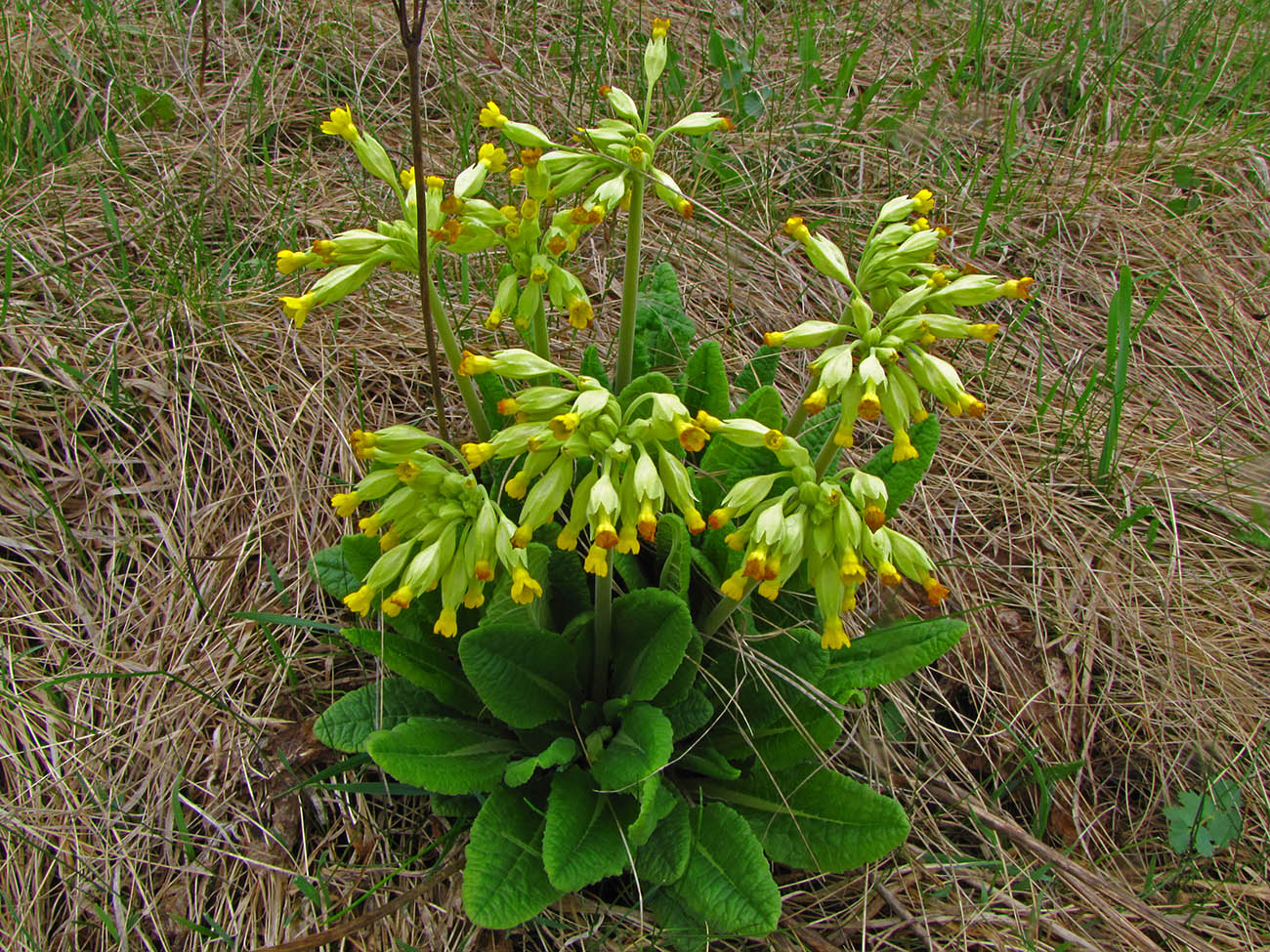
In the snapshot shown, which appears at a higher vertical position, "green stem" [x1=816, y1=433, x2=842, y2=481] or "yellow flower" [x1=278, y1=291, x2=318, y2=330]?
"yellow flower" [x1=278, y1=291, x2=318, y2=330]

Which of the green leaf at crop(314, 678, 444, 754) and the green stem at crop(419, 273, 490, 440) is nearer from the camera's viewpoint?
the green stem at crop(419, 273, 490, 440)

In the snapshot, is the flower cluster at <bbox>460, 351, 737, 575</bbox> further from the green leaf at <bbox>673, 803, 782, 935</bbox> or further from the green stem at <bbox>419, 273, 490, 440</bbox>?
the green leaf at <bbox>673, 803, 782, 935</bbox>

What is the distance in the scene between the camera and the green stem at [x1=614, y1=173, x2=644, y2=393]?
7.07 ft

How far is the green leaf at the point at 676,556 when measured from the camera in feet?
7.76

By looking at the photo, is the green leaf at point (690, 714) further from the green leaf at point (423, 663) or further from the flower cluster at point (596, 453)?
the flower cluster at point (596, 453)

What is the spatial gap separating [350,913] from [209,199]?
2615 mm

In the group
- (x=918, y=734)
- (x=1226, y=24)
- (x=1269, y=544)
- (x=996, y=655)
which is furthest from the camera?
(x=1226, y=24)

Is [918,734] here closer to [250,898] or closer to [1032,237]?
[250,898]

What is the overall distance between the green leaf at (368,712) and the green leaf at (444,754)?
0.09 meters

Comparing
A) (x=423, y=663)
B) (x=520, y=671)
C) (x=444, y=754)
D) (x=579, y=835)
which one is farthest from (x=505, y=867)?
(x=423, y=663)

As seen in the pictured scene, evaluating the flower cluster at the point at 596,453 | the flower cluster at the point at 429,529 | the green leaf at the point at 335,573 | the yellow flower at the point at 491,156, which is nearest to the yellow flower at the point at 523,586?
the flower cluster at the point at 429,529

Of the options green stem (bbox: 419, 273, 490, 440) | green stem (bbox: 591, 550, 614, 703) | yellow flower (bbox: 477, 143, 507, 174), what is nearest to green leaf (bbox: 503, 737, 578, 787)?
green stem (bbox: 591, 550, 614, 703)

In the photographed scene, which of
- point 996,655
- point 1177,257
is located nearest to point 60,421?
point 996,655

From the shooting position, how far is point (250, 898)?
2318mm
